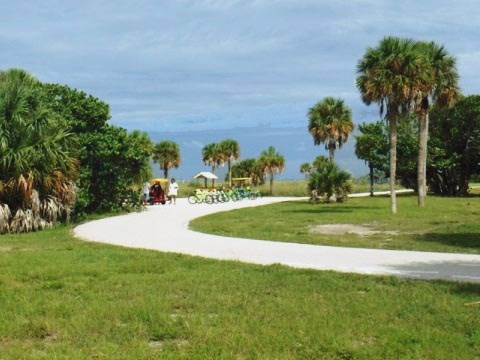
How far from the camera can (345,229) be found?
19.8m

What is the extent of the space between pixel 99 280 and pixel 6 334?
10.5 ft

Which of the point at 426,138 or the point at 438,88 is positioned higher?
the point at 438,88

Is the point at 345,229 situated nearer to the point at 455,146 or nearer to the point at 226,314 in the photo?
the point at 226,314

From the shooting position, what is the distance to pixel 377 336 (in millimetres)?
6121

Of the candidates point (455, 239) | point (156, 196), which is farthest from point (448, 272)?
point (156, 196)

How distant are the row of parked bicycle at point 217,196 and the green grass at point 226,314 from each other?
30.5 metres

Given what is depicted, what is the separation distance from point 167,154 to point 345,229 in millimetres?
49757

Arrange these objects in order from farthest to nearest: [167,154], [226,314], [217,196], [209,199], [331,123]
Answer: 1. [167,154]
2. [331,123]
3. [217,196]
4. [209,199]
5. [226,314]

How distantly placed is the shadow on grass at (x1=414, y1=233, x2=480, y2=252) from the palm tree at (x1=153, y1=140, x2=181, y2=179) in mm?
52309

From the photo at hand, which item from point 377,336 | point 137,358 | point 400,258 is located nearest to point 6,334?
point 137,358

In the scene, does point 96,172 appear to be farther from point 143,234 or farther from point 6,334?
point 6,334

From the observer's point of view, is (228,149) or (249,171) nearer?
(228,149)

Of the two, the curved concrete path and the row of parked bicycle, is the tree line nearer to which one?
the row of parked bicycle

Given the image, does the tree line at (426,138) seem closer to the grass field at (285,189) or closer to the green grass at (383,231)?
the grass field at (285,189)
